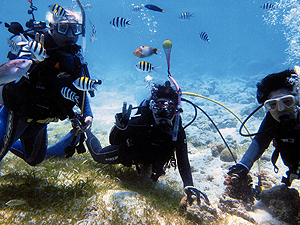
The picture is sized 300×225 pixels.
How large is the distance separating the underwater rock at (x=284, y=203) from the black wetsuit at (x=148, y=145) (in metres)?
1.39

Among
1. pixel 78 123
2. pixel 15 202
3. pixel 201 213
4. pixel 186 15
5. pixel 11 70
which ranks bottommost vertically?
pixel 15 202

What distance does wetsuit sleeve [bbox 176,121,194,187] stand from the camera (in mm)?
2955

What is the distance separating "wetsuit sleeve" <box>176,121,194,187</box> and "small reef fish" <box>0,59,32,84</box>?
2.63 m

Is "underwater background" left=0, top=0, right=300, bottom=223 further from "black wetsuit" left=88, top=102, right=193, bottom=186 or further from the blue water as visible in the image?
"black wetsuit" left=88, top=102, right=193, bottom=186

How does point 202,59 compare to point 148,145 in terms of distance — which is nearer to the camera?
point 148,145

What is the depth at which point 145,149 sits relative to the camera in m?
3.11

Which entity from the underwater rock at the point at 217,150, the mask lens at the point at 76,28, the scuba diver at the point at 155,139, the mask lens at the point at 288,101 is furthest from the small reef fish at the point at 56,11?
the underwater rock at the point at 217,150

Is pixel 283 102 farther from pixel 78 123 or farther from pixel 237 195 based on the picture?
pixel 78 123

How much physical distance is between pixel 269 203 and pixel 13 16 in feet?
387

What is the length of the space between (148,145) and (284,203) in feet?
8.01

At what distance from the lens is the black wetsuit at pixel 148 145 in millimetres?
3043

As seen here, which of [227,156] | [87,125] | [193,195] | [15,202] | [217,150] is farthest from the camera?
[217,150]

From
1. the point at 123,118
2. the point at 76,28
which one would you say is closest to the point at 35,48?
the point at 76,28

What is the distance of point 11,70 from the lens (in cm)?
152
